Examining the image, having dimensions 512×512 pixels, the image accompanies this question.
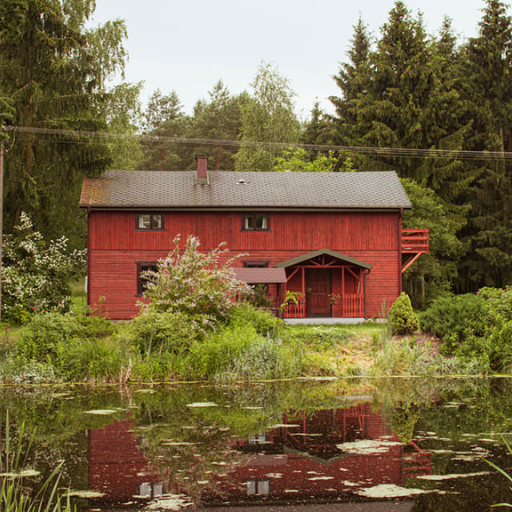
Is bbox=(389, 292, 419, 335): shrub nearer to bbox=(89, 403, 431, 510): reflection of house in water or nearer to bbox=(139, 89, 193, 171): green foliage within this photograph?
bbox=(89, 403, 431, 510): reflection of house in water

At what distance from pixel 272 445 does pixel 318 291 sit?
21223 mm

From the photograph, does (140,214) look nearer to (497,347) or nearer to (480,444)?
(497,347)

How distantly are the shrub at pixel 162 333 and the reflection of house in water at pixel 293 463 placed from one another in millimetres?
4898

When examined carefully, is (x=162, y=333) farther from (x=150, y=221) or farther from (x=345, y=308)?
(x=150, y=221)

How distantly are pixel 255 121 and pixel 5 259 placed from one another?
24332mm

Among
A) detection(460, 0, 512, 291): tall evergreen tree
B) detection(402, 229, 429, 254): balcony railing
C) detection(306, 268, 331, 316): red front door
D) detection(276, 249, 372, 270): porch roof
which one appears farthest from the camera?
detection(460, 0, 512, 291): tall evergreen tree

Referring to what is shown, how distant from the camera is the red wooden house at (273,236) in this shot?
28.4 m

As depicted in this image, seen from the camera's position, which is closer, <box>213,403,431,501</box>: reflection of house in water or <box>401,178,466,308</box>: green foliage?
<box>213,403,431,501</box>: reflection of house in water

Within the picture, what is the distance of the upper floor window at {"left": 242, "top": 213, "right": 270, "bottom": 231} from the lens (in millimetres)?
29359

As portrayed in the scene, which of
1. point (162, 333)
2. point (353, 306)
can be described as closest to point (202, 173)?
point (353, 306)

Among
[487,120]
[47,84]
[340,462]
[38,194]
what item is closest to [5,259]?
[38,194]

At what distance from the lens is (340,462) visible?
7859 mm

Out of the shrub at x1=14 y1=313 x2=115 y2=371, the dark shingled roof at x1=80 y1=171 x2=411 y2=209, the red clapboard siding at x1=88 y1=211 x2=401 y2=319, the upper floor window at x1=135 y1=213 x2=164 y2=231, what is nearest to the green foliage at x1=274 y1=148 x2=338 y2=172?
the dark shingled roof at x1=80 y1=171 x2=411 y2=209

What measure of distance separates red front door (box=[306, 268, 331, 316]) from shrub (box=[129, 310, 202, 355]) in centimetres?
1432
